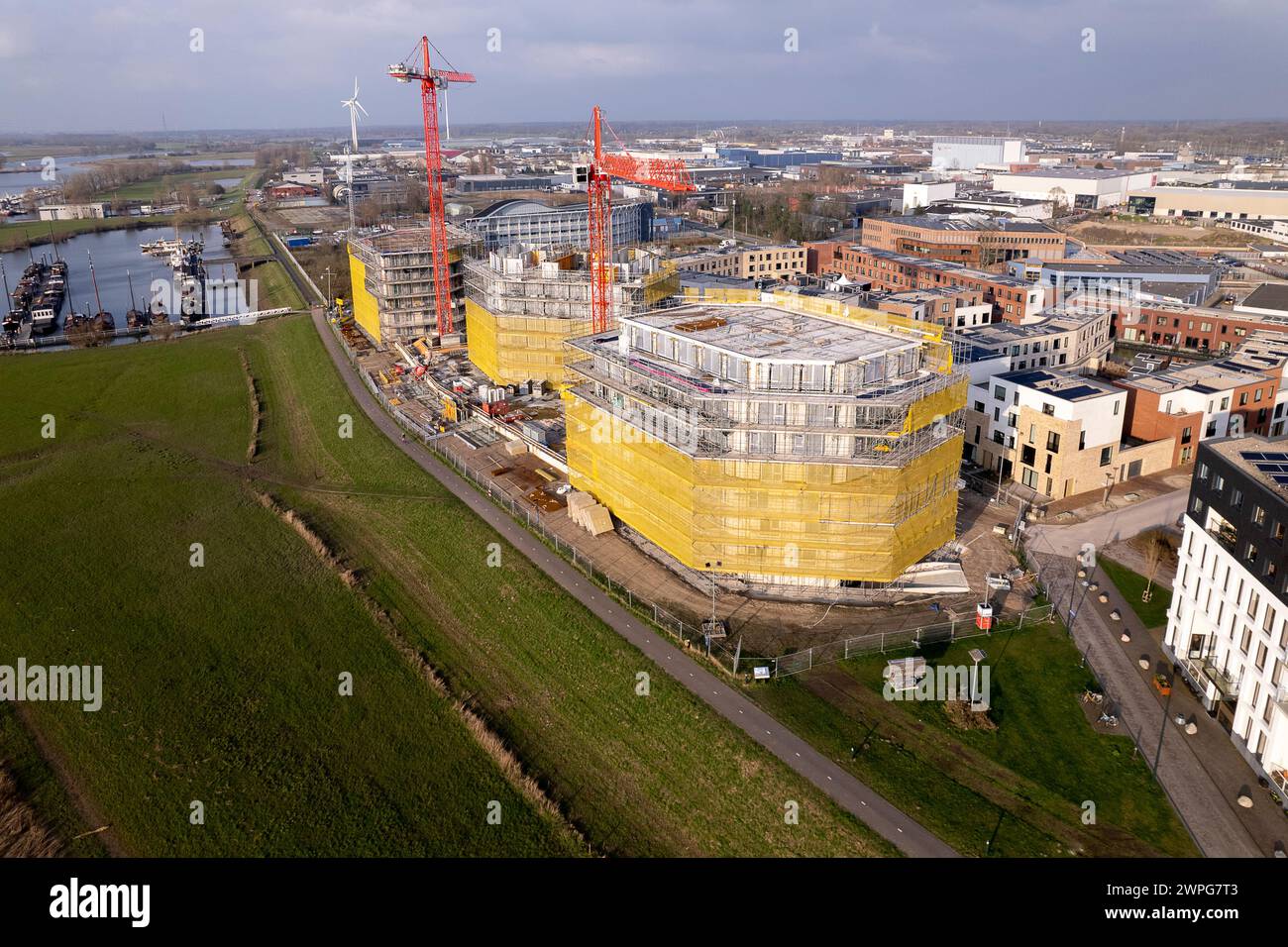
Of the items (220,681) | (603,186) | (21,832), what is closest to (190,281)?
(603,186)

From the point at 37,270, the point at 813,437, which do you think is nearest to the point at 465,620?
the point at 813,437

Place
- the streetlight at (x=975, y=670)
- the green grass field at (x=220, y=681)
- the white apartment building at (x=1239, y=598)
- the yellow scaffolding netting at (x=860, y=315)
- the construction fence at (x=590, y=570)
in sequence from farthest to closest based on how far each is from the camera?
the yellow scaffolding netting at (x=860, y=315) → the construction fence at (x=590, y=570) → the streetlight at (x=975, y=670) → the green grass field at (x=220, y=681) → the white apartment building at (x=1239, y=598)

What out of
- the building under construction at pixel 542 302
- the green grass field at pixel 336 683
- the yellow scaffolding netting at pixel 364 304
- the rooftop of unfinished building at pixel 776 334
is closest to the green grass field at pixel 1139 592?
the rooftop of unfinished building at pixel 776 334

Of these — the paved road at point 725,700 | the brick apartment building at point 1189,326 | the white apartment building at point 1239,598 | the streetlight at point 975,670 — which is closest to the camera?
the paved road at point 725,700

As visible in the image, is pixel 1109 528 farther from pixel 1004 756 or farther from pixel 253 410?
pixel 253 410

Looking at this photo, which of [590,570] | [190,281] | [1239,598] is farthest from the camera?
[190,281]

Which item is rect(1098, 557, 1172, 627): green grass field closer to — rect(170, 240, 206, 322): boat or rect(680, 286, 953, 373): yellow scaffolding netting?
rect(680, 286, 953, 373): yellow scaffolding netting

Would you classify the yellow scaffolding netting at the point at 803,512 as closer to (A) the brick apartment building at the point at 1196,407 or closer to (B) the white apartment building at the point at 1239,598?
(B) the white apartment building at the point at 1239,598
